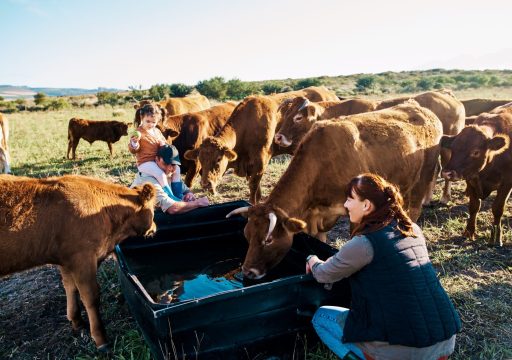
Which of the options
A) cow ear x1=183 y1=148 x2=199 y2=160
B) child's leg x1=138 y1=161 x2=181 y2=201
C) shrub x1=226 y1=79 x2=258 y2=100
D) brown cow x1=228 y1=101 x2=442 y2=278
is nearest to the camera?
brown cow x1=228 y1=101 x2=442 y2=278

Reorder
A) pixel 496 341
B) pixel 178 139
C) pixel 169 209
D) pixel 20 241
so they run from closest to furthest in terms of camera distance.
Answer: pixel 20 241 → pixel 496 341 → pixel 169 209 → pixel 178 139

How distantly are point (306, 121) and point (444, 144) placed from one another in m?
2.70

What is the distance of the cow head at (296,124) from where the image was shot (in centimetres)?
814

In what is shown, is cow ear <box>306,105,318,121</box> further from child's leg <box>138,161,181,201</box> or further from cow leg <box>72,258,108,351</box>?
cow leg <box>72,258,108,351</box>

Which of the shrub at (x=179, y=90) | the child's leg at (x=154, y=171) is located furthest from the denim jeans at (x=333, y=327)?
the shrub at (x=179, y=90)

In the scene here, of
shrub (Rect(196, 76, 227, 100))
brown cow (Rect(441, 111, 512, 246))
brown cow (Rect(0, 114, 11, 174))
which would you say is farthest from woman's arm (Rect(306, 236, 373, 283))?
shrub (Rect(196, 76, 227, 100))

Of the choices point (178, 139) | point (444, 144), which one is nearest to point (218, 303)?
point (444, 144)

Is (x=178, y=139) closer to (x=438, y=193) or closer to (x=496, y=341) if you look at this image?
(x=438, y=193)

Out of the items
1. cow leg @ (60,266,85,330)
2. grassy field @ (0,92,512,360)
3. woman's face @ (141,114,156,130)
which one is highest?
woman's face @ (141,114,156,130)

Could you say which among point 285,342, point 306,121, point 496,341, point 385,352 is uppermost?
point 306,121

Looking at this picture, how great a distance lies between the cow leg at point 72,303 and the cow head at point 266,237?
1.66 m

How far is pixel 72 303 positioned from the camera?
4195 millimetres

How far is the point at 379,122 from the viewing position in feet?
18.3

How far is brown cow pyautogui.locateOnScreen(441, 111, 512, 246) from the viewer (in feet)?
19.9
